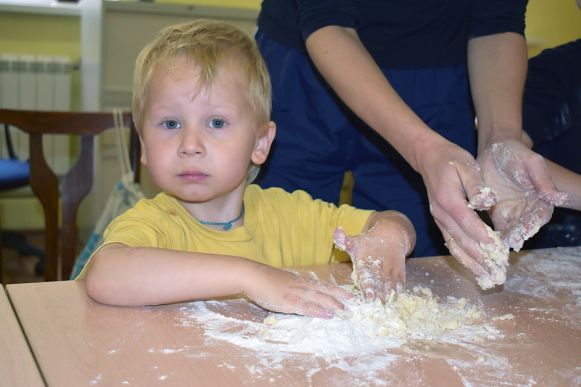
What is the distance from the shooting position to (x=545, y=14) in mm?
3855

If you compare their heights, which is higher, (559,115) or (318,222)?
(559,115)

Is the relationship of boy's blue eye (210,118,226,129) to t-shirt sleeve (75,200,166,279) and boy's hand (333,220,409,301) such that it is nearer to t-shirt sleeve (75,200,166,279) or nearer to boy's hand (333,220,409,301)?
t-shirt sleeve (75,200,166,279)

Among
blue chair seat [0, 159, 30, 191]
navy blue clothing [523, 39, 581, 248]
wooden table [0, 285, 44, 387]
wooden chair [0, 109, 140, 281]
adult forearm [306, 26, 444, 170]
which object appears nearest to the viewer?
wooden table [0, 285, 44, 387]

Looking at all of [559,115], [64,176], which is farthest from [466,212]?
[64,176]

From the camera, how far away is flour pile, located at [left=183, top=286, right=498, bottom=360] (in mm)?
864

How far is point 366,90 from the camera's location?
4.07 ft

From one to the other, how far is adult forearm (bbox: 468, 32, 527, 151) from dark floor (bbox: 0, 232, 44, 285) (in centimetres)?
268

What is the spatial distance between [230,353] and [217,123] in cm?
51

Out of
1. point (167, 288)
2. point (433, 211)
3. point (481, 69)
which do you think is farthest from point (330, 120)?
point (167, 288)

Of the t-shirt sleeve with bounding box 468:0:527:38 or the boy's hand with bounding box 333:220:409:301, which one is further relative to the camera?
the t-shirt sleeve with bounding box 468:0:527:38

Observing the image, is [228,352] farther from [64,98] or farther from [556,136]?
[64,98]

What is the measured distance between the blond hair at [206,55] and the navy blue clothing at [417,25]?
23 cm

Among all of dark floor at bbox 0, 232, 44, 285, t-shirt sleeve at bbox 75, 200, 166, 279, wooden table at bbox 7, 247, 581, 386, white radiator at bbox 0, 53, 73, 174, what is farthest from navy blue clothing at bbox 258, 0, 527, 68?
white radiator at bbox 0, 53, 73, 174

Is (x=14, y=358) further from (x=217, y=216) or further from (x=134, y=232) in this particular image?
(x=217, y=216)
